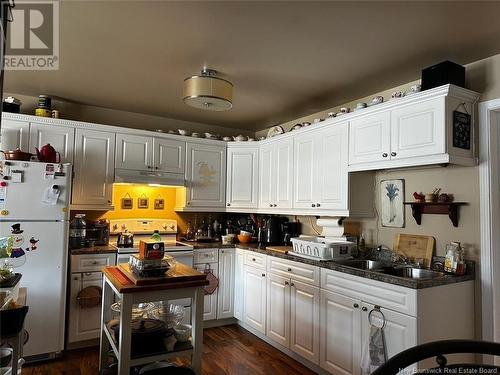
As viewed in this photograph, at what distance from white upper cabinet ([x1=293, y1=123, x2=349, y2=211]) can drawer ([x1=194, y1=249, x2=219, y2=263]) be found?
108 centimetres

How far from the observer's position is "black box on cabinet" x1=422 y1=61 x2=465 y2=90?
7.37 ft

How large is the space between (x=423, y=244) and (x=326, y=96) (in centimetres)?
163

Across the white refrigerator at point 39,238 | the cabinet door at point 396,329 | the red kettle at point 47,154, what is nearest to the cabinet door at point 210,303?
the white refrigerator at point 39,238

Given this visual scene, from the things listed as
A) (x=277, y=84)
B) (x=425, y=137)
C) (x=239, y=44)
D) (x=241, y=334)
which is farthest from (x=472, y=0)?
(x=241, y=334)

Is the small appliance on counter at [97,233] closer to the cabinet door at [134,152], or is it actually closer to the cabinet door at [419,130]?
the cabinet door at [134,152]

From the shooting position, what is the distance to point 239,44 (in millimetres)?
2229

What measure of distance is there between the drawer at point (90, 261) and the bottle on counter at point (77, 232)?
169mm

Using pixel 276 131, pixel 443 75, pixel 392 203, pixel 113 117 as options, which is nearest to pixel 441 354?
pixel 443 75

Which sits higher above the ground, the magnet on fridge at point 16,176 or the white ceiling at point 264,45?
the white ceiling at point 264,45

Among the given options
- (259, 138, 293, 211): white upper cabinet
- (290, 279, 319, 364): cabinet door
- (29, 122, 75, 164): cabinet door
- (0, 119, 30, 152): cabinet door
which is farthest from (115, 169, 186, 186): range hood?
(290, 279, 319, 364): cabinet door

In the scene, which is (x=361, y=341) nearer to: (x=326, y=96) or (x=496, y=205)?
(x=496, y=205)

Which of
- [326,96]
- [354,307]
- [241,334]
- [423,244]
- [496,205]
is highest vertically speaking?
[326,96]

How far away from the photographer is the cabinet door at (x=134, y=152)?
3.61 m

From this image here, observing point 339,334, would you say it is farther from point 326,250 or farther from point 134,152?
point 134,152
